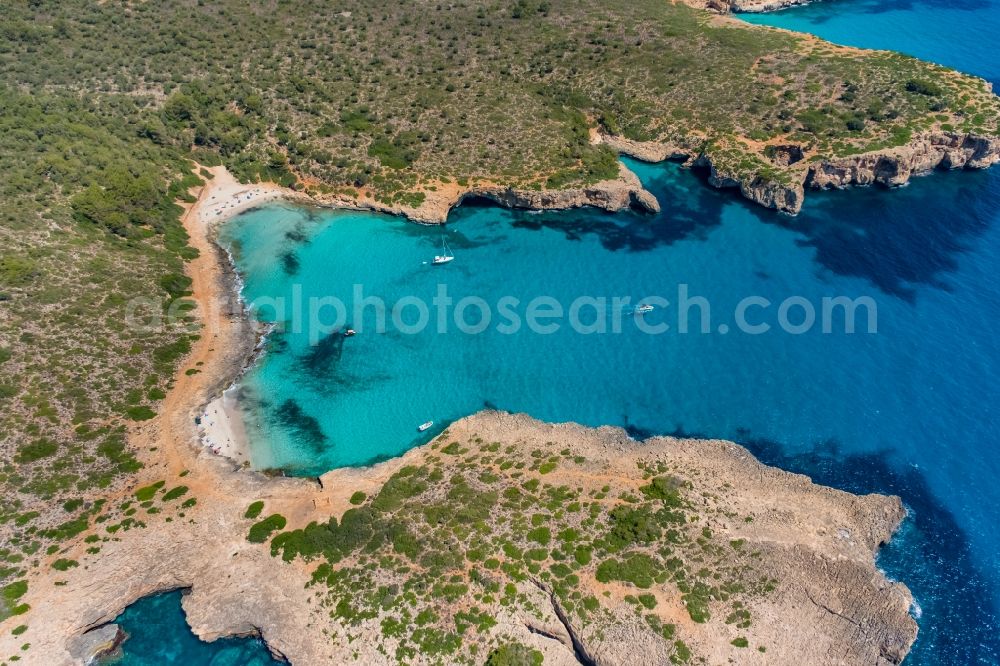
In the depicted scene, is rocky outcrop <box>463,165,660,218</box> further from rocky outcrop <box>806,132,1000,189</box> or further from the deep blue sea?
rocky outcrop <box>806,132,1000,189</box>

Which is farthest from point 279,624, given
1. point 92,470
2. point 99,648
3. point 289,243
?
point 289,243

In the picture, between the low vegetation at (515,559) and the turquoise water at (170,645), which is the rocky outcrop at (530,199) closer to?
the low vegetation at (515,559)

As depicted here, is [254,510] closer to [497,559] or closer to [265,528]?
[265,528]

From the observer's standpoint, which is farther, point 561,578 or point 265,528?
point 265,528

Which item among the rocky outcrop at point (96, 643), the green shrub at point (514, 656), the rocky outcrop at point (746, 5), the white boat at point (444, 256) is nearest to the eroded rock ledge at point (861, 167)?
the white boat at point (444, 256)

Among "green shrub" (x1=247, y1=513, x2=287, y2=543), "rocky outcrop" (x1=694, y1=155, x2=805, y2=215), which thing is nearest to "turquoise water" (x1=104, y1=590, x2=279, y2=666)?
"green shrub" (x1=247, y1=513, x2=287, y2=543)

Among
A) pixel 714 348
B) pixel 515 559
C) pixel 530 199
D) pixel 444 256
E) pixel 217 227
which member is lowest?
pixel 515 559

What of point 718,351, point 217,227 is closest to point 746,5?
point 718,351
